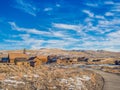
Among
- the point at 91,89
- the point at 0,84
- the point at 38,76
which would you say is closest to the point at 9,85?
the point at 0,84

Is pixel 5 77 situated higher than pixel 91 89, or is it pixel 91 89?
pixel 5 77

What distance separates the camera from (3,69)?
25.4 meters

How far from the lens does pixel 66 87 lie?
2158 centimetres

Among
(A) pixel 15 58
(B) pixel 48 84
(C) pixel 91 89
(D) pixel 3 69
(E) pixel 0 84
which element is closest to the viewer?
(E) pixel 0 84

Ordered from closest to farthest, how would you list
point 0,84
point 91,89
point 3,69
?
point 0,84 → point 91,89 → point 3,69

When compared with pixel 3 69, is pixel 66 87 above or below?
below

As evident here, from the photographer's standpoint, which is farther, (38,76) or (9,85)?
(38,76)

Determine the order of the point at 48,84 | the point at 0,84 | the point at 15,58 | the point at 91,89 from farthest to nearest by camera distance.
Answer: the point at 15,58
the point at 91,89
the point at 48,84
the point at 0,84

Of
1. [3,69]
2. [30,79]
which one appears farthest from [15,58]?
[30,79]

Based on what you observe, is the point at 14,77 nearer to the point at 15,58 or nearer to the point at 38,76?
the point at 38,76

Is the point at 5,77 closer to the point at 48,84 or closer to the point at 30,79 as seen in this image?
the point at 30,79

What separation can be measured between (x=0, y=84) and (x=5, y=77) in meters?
2.46

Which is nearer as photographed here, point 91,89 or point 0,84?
point 0,84

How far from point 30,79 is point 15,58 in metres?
41.4
